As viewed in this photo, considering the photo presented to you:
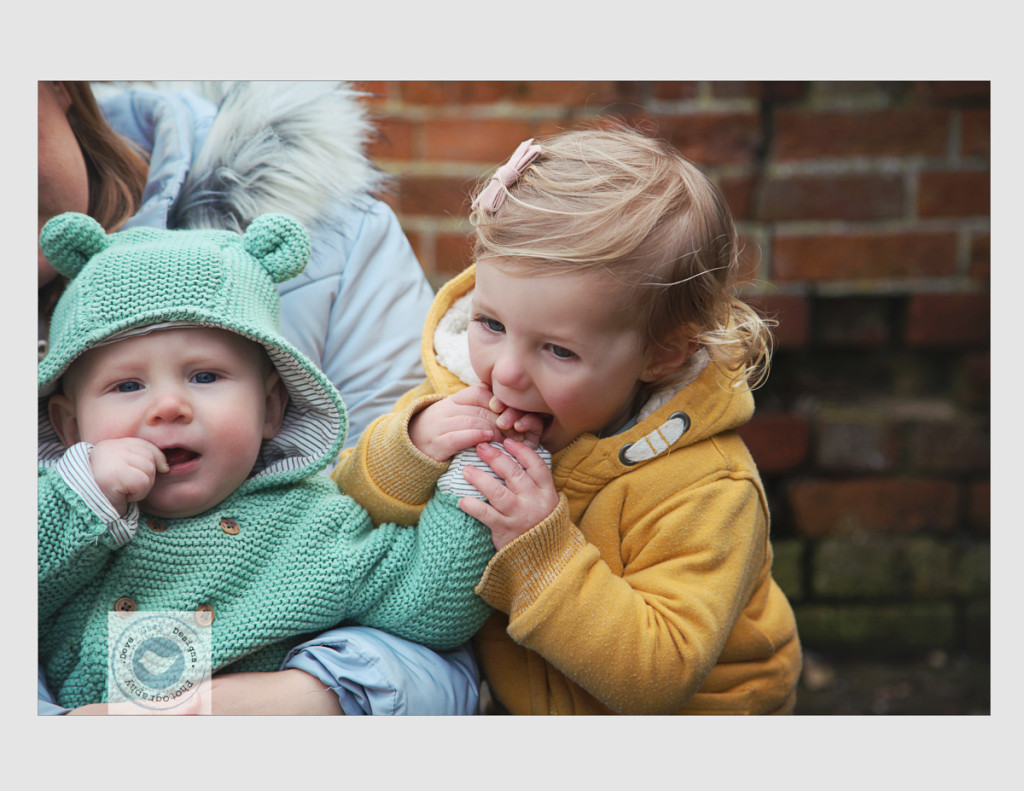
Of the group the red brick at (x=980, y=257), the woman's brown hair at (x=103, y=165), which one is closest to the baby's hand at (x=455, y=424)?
the woman's brown hair at (x=103, y=165)

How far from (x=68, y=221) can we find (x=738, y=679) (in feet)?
2.92

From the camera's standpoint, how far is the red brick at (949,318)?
161cm

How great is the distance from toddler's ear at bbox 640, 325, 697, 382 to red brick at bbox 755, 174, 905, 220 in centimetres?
72

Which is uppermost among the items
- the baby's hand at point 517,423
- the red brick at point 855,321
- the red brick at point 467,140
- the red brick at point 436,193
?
the red brick at point 467,140

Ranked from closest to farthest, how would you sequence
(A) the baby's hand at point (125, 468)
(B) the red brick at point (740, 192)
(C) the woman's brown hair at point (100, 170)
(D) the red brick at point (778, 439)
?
1. (A) the baby's hand at point (125, 468)
2. (C) the woman's brown hair at point (100, 170)
3. (B) the red brick at point (740, 192)
4. (D) the red brick at point (778, 439)

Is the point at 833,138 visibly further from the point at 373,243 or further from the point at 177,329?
the point at 177,329

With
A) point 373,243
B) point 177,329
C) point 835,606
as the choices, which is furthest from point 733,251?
point 835,606

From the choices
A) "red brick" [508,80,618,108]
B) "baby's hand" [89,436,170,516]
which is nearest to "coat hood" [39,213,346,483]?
"baby's hand" [89,436,170,516]

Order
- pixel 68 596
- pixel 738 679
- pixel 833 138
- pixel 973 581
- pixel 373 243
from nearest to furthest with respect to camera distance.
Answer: pixel 68 596, pixel 738 679, pixel 373 243, pixel 833 138, pixel 973 581

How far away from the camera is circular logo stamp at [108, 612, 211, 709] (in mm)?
911

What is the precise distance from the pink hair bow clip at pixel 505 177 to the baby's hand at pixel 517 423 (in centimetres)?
20

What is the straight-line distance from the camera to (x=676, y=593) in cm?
94

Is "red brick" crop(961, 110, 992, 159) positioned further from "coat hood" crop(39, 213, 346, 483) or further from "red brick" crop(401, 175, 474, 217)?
"coat hood" crop(39, 213, 346, 483)

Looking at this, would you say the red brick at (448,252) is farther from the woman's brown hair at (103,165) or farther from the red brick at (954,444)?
the red brick at (954,444)
